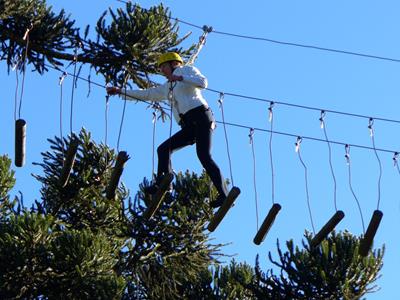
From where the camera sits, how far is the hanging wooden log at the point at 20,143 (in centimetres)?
717

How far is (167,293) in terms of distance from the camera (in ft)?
38.0

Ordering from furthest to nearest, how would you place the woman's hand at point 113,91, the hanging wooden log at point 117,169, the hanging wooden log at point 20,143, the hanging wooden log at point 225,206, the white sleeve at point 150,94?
1. the white sleeve at point 150,94
2. the woman's hand at point 113,91
3. the hanging wooden log at point 225,206
4. the hanging wooden log at point 117,169
5. the hanging wooden log at point 20,143

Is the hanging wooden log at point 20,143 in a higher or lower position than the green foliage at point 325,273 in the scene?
lower

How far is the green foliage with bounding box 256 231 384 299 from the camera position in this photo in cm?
1079

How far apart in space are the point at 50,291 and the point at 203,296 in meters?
1.60

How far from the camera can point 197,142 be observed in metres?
8.25

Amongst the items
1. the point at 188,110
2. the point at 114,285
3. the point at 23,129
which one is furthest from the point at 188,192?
the point at 23,129

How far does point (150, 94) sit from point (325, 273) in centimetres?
308

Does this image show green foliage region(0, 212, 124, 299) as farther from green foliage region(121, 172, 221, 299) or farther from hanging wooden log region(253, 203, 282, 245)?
hanging wooden log region(253, 203, 282, 245)

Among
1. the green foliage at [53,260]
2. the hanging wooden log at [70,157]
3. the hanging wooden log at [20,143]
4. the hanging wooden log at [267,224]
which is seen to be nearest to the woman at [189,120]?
the hanging wooden log at [267,224]

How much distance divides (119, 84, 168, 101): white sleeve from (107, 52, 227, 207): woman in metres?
0.05

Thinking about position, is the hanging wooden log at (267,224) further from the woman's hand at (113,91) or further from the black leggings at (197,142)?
the woman's hand at (113,91)

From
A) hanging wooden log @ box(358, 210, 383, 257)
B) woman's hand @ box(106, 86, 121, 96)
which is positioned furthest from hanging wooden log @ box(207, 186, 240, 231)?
woman's hand @ box(106, 86, 121, 96)

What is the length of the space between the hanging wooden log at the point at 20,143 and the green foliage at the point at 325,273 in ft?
13.5
